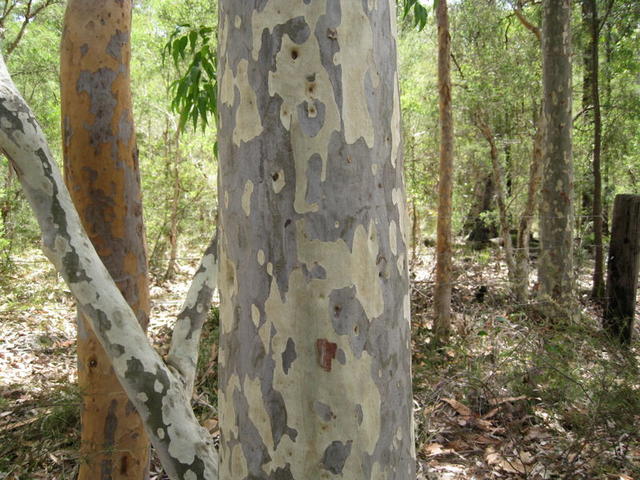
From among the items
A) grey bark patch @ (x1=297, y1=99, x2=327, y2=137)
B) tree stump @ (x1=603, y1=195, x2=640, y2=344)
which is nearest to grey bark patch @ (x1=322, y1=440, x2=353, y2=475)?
grey bark patch @ (x1=297, y1=99, x2=327, y2=137)

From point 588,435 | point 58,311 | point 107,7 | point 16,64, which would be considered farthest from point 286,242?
point 16,64

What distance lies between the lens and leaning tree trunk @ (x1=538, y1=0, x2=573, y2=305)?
5992 millimetres

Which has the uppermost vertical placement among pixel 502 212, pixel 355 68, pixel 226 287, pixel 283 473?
pixel 502 212

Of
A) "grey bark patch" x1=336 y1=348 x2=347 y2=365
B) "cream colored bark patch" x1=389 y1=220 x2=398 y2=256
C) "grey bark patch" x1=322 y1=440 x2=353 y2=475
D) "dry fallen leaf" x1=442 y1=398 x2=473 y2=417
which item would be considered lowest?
"dry fallen leaf" x1=442 y1=398 x2=473 y2=417

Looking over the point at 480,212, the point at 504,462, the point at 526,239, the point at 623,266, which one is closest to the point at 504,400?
the point at 504,462

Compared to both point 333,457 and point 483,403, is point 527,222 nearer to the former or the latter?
point 483,403

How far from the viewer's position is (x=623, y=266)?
4.81 m

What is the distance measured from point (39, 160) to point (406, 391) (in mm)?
1210

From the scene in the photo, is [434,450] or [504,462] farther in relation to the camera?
[434,450]

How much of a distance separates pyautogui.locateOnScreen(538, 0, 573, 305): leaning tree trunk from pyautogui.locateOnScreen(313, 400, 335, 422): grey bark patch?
18.3 feet

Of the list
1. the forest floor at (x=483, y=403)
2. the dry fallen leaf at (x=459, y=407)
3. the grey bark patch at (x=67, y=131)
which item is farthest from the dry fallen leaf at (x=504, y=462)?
the grey bark patch at (x=67, y=131)

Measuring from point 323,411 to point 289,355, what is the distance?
13 cm

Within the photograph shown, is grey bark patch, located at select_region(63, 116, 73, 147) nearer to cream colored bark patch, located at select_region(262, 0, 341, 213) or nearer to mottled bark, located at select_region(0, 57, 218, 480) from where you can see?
mottled bark, located at select_region(0, 57, 218, 480)

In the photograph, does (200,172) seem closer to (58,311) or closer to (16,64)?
(58,311)
